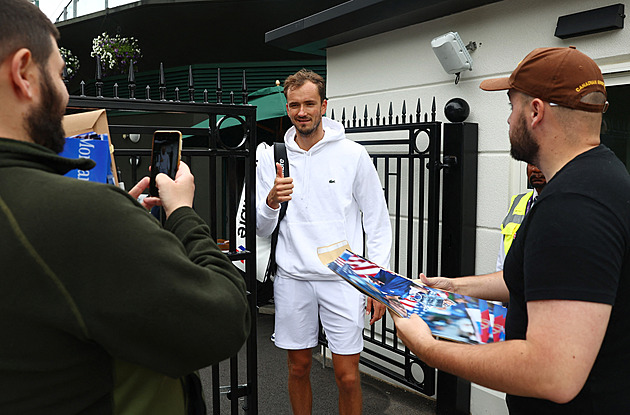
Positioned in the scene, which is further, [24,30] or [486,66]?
[486,66]

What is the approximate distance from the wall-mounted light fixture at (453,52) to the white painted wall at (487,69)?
10cm

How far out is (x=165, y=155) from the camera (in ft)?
5.63

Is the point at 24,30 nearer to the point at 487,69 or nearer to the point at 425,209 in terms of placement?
the point at 487,69

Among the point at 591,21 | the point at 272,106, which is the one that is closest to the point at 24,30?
the point at 591,21

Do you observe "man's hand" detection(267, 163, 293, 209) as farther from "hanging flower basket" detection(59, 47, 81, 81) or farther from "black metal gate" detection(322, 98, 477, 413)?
"hanging flower basket" detection(59, 47, 81, 81)

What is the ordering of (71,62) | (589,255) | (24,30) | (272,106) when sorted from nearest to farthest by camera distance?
(24,30) < (589,255) < (272,106) < (71,62)

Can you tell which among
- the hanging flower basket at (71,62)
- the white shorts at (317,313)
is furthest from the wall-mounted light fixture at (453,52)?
the hanging flower basket at (71,62)

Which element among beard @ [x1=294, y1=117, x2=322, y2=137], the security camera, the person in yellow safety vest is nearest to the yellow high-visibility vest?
the person in yellow safety vest

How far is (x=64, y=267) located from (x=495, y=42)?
3.63 m

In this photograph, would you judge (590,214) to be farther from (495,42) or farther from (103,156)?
(495,42)

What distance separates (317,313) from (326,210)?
723 millimetres

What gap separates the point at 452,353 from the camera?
1562mm

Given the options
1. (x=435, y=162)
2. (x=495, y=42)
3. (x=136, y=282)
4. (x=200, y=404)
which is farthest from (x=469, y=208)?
(x=136, y=282)

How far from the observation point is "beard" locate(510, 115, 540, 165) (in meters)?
1.64
